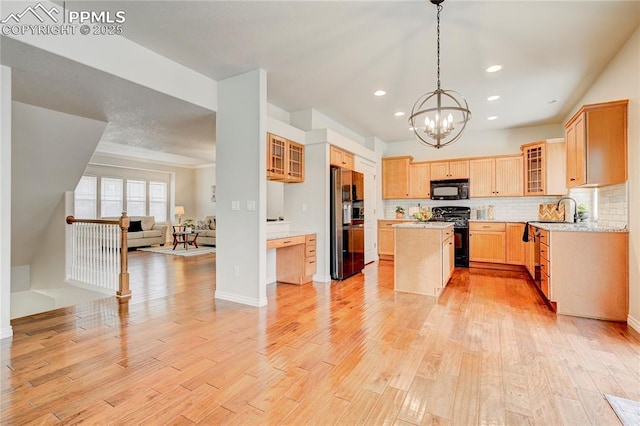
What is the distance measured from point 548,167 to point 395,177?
9.30 ft

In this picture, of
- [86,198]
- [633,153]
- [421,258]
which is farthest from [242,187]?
[86,198]

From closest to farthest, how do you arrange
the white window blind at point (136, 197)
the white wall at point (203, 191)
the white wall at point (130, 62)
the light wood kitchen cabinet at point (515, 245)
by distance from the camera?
the white wall at point (130, 62), the light wood kitchen cabinet at point (515, 245), the white window blind at point (136, 197), the white wall at point (203, 191)

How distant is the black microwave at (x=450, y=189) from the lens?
642 centimetres

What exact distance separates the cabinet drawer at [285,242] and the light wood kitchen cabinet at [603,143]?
11.4 ft

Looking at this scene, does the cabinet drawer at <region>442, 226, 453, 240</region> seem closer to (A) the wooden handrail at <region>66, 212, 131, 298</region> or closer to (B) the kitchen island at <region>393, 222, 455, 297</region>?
(B) the kitchen island at <region>393, 222, 455, 297</region>

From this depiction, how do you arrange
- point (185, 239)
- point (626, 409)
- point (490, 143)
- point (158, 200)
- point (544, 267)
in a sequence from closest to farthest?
point (626, 409) < point (544, 267) < point (490, 143) < point (185, 239) < point (158, 200)

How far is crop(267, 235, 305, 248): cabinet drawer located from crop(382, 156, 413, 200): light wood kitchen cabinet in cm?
328

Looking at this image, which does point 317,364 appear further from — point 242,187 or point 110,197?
point 110,197

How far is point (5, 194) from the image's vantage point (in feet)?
8.91

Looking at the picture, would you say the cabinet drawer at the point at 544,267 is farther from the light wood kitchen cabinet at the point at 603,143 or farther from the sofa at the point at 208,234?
the sofa at the point at 208,234

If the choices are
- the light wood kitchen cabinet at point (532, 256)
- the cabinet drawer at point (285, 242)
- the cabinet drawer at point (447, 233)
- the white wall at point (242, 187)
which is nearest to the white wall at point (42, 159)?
the white wall at point (242, 187)

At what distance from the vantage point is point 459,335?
280 centimetres

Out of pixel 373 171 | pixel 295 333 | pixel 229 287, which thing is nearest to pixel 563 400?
pixel 295 333

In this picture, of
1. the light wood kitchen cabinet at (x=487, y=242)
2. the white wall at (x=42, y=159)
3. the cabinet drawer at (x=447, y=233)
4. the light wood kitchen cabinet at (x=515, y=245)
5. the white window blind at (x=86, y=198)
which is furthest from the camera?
the white window blind at (x=86, y=198)
